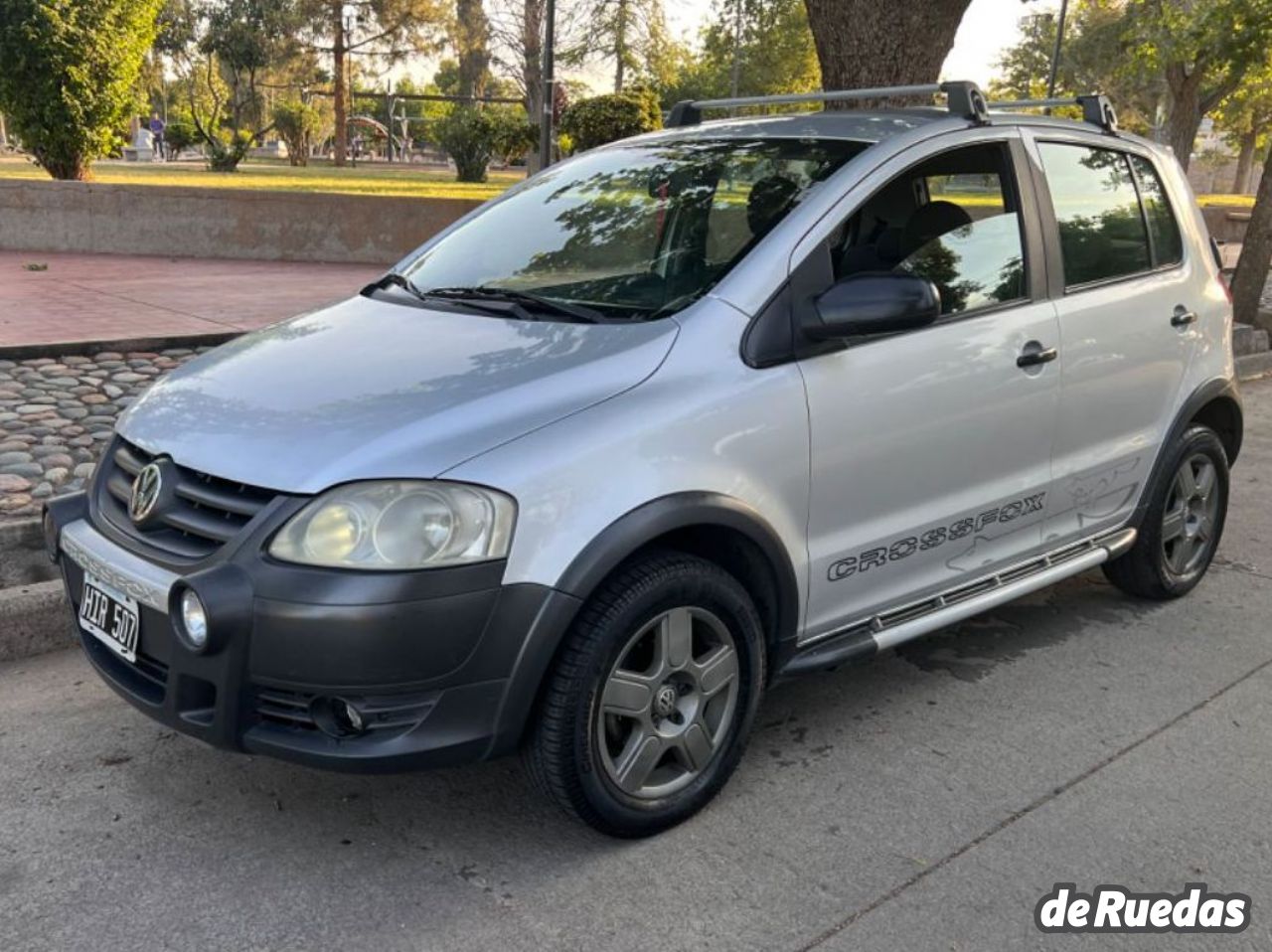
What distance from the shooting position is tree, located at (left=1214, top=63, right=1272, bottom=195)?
2036 centimetres

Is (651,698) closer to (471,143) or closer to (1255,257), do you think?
(1255,257)

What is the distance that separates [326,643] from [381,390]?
2.25ft

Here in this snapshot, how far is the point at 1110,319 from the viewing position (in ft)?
13.5

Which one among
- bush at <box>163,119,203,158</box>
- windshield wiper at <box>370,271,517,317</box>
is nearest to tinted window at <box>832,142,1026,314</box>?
windshield wiper at <box>370,271,517,317</box>

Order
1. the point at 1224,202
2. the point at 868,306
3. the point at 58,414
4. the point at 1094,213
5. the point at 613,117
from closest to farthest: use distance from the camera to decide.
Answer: the point at 868,306
the point at 1094,213
the point at 58,414
the point at 613,117
the point at 1224,202

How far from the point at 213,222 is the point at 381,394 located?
35.9ft

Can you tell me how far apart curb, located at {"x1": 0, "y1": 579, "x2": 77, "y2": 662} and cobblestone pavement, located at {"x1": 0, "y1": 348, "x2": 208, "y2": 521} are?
24.0 inches

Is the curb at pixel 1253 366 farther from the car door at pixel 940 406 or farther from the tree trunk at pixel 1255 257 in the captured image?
the car door at pixel 940 406

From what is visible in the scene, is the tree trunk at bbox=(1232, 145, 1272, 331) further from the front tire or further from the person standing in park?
the person standing in park

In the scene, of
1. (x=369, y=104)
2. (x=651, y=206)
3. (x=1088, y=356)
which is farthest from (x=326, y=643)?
(x=369, y=104)

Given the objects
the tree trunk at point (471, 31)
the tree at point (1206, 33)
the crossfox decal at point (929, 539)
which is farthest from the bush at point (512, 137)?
the crossfox decal at point (929, 539)

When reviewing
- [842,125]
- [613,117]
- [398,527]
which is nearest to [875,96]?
[842,125]

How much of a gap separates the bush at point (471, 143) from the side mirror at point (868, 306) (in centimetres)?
2399

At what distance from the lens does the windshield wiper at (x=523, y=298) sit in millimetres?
3275
